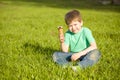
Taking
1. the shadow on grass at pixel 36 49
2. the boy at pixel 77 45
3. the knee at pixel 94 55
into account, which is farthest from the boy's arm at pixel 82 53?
the shadow on grass at pixel 36 49

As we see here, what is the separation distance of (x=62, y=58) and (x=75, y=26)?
76 cm

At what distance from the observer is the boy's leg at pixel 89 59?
209 inches

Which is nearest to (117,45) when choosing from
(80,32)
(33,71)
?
(80,32)

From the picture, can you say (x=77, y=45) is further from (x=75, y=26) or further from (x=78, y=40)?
(x=75, y=26)

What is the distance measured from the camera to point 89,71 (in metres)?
5.16

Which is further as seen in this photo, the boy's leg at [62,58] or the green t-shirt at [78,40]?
the green t-shirt at [78,40]

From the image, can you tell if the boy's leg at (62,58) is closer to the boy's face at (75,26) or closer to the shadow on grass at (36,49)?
the boy's face at (75,26)

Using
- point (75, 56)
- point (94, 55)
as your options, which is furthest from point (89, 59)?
point (75, 56)

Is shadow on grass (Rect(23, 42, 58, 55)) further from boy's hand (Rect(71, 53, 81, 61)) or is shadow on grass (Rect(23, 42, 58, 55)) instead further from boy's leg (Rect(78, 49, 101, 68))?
boy's leg (Rect(78, 49, 101, 68))

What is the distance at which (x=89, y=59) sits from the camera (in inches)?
212

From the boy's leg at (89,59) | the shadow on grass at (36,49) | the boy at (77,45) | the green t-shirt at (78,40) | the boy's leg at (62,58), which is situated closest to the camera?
the boy's leg at (89,59)

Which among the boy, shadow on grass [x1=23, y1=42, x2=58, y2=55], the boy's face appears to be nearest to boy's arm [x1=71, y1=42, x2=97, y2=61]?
the boy

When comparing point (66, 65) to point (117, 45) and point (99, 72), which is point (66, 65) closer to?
point (99, 72)

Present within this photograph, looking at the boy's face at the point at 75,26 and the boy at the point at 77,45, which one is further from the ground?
the boy's face at the point at 75,26
